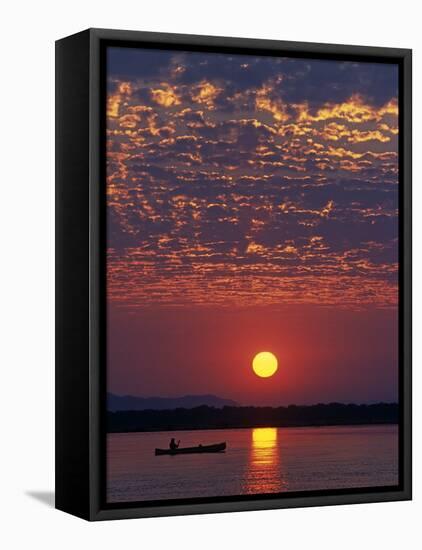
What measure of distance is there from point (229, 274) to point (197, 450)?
1.23m

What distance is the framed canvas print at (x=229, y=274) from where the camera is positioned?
12.4 m

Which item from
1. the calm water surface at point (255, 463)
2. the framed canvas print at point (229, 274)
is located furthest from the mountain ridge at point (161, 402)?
the calm water surface at point (255, 463)

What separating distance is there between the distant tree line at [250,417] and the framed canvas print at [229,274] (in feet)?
0.05

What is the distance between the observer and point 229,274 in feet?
42.0

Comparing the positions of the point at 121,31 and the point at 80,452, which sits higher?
the point at 121,31

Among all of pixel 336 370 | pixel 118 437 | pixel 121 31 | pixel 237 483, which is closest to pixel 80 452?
pixel 118 437

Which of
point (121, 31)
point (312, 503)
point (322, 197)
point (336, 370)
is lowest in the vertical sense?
point (312, 503)

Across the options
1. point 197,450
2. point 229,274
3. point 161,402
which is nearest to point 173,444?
point 197,450

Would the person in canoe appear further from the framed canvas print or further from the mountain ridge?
the mountain ridge

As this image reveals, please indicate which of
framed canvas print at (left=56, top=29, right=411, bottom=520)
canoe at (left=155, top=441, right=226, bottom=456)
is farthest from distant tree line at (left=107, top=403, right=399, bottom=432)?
canoe at (left=155, top=441, right=226, bottom=456)

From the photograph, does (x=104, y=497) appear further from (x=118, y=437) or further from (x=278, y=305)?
(x=278, y=305)

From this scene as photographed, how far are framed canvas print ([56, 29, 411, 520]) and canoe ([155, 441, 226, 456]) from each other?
0.04ft

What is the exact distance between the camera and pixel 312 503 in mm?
12945

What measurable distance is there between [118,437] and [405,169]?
9.59 feet
